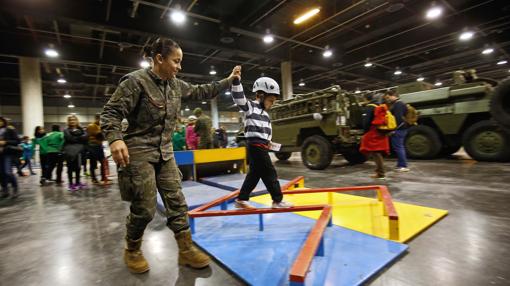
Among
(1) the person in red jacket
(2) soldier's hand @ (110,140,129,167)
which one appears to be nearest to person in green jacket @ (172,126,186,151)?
(1) the person in red jacket

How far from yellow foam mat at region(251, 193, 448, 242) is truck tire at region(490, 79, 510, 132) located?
4431 mm

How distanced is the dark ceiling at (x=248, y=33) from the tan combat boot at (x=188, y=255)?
7.69m

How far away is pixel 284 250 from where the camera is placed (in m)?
1.98

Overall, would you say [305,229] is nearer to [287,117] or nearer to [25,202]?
[25,202]

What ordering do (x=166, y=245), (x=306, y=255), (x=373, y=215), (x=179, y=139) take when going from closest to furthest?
(x=306, y=255) → (x=166, y=245) → (x=373, y=215) → (x=179, y=139)

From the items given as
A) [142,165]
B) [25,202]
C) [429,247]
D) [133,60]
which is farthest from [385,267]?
[133,60]

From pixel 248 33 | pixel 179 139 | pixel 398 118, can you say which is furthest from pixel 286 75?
pixel 398 118

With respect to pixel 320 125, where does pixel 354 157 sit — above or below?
below

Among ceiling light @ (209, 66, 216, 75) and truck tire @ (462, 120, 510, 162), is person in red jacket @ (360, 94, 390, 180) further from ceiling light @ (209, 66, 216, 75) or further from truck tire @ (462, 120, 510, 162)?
ceiling light @ (209, 66, 216, 75)

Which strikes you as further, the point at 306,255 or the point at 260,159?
the point at 260,159

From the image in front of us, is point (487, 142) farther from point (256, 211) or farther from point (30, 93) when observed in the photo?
point (30, 93)

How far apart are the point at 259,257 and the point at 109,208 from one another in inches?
116

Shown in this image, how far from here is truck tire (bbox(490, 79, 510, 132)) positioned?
545 cm

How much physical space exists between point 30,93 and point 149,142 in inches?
511
